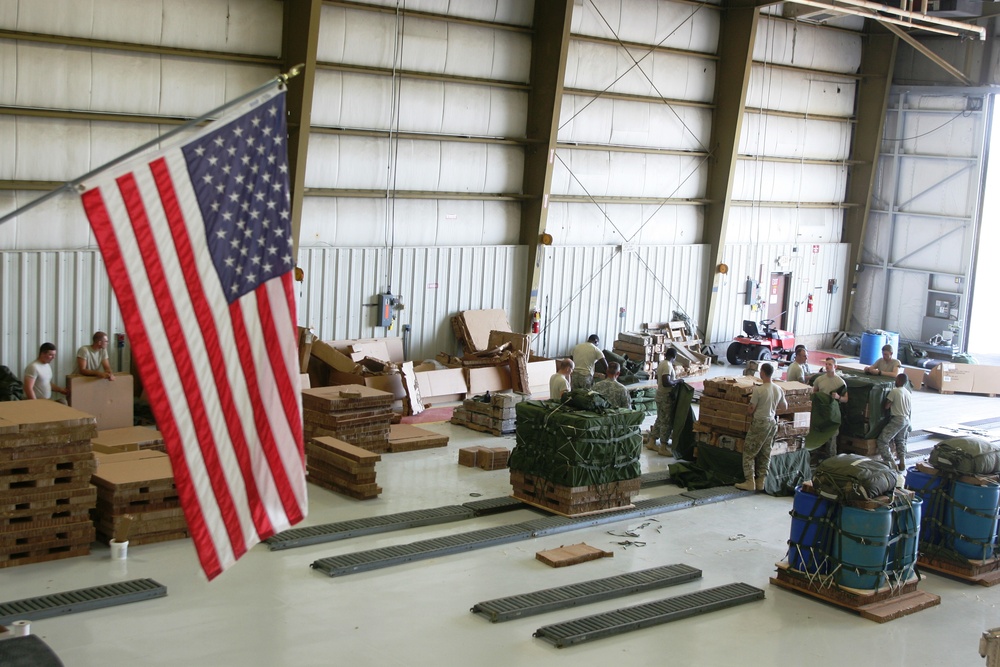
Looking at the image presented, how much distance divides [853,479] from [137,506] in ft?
24.1

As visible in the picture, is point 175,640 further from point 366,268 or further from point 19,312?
point 366,268

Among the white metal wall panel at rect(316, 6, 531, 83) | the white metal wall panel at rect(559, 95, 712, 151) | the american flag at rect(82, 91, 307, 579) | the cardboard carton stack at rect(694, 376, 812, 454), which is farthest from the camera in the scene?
the white metal wall panel at rect(559, 95, 712, 151)

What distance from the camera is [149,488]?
1185 centimetres

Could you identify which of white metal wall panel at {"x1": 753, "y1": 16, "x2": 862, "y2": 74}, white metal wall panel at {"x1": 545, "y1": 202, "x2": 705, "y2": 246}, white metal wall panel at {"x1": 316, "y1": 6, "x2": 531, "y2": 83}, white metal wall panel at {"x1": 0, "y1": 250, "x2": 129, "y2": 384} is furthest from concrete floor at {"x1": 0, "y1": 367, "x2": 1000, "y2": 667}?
white metal wall panel at {"x1": 753, "y1": 16, "x2": 862, "y2": 74}

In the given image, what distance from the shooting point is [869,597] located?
1118 centimetres

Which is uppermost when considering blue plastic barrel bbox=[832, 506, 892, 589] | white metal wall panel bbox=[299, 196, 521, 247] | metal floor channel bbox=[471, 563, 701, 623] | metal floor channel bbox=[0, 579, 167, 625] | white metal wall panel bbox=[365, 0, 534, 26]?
white metal wall panel bbox=[365, 0, 534, 26]

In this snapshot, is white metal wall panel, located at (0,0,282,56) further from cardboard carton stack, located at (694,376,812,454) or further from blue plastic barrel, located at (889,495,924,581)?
blue plastic barrel, located at (889,495,924,581)

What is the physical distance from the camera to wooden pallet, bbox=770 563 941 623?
438 inches

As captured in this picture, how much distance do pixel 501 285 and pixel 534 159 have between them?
261cm

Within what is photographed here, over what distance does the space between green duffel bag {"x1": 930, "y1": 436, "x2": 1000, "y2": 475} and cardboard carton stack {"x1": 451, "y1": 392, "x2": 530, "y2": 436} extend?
273 inches

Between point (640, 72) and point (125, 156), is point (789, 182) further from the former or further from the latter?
point (125, 156)

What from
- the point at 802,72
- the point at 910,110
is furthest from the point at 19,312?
the point at 910,110

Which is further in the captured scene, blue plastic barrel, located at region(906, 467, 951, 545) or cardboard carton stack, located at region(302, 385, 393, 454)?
cardboard carton stack, located at region(302, 385, 393, 454)

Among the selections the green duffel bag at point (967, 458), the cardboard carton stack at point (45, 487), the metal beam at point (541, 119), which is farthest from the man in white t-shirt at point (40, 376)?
the green duffel bag at point (967, 458)
